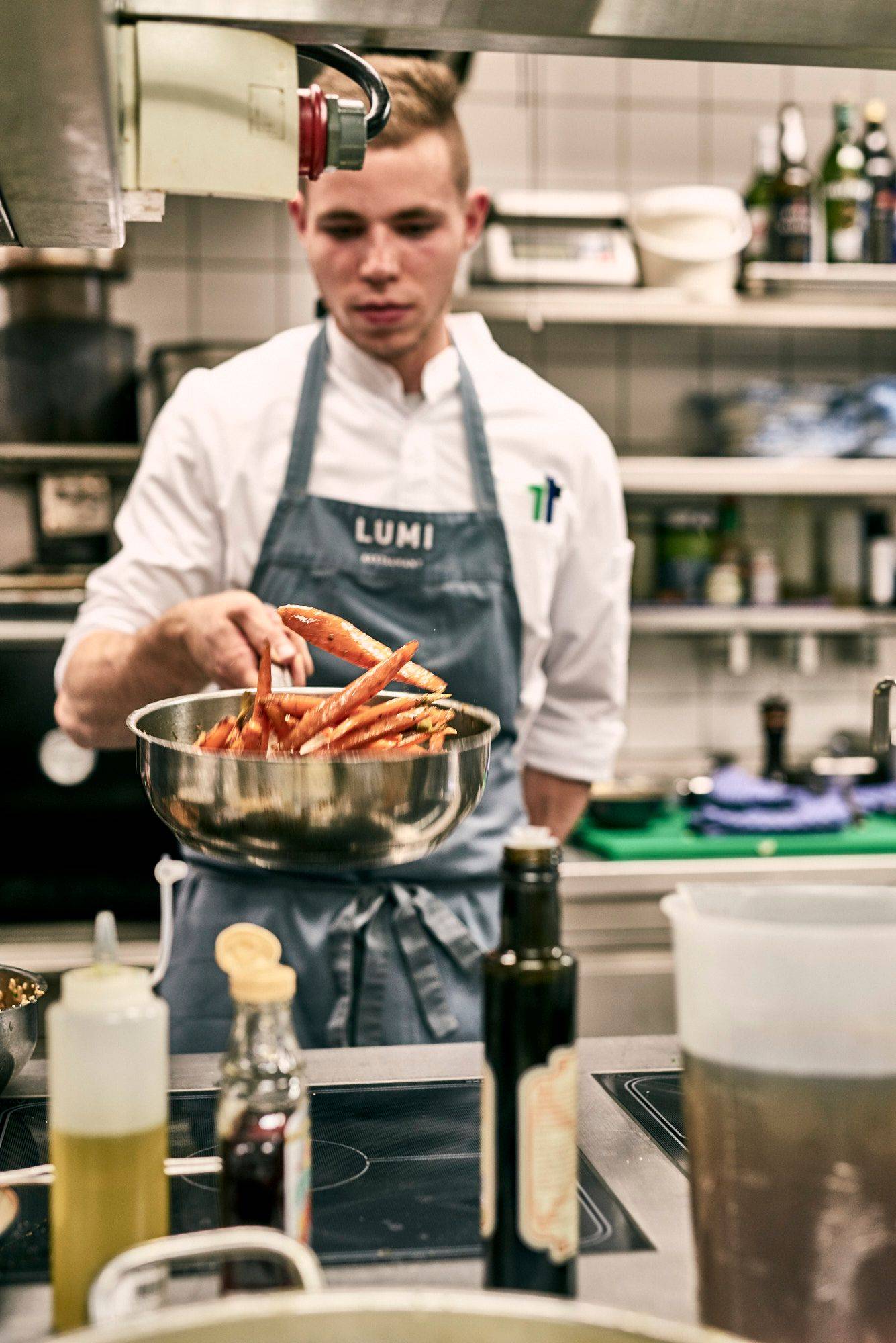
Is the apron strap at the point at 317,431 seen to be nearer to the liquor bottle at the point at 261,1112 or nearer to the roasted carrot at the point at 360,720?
the roasted carrot at the point at 360,720

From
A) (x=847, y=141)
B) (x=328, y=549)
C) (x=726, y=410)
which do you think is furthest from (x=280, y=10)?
(x=847, y=141)

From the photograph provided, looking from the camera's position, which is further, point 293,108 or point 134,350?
point 134,350

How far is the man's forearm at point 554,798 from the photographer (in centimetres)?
187

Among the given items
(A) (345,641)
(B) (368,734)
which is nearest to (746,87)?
(A) (345,641)

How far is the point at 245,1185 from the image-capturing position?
689mm

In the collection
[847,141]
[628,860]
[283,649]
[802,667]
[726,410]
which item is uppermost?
[847,141]

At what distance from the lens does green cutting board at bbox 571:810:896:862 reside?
2.44 m

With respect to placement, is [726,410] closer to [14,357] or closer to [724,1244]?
[14,357]

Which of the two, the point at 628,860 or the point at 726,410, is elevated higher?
the point at 726,410

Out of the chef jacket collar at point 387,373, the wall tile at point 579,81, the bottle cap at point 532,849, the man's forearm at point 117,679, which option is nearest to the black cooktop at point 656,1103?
the bottle cap at point 532,849

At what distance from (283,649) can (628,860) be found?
4.88 ft

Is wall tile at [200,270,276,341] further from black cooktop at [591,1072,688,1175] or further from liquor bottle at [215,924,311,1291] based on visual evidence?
liquor bottle at [215,924,311,1291]

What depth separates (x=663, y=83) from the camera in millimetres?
3061

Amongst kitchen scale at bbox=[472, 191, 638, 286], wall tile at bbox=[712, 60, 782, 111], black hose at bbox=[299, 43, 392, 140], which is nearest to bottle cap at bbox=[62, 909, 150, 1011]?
black hose at bbox=[299, 43, 392, 140]
